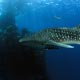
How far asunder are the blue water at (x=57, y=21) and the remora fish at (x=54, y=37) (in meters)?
0.06

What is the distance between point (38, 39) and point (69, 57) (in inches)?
11.0

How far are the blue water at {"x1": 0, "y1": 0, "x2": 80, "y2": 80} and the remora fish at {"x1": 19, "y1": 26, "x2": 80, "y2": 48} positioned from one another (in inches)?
2.4

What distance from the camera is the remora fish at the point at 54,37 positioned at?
1.40 m

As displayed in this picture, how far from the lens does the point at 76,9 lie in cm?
153

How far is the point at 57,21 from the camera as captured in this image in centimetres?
148

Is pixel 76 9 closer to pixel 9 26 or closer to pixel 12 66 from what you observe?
pixel 9 26

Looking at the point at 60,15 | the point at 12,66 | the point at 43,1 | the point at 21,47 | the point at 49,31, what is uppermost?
the point at 43,1

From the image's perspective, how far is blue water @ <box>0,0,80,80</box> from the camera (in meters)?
1.48

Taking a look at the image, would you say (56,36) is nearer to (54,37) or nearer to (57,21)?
(54,37)

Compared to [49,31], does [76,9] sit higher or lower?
higher

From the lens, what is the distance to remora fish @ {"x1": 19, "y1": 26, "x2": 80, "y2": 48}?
1403 millimetres

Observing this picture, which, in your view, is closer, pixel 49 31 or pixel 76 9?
pixel 49 31

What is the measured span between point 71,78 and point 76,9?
1.64 ft

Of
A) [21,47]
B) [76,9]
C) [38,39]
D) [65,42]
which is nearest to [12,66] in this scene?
[21,47]
